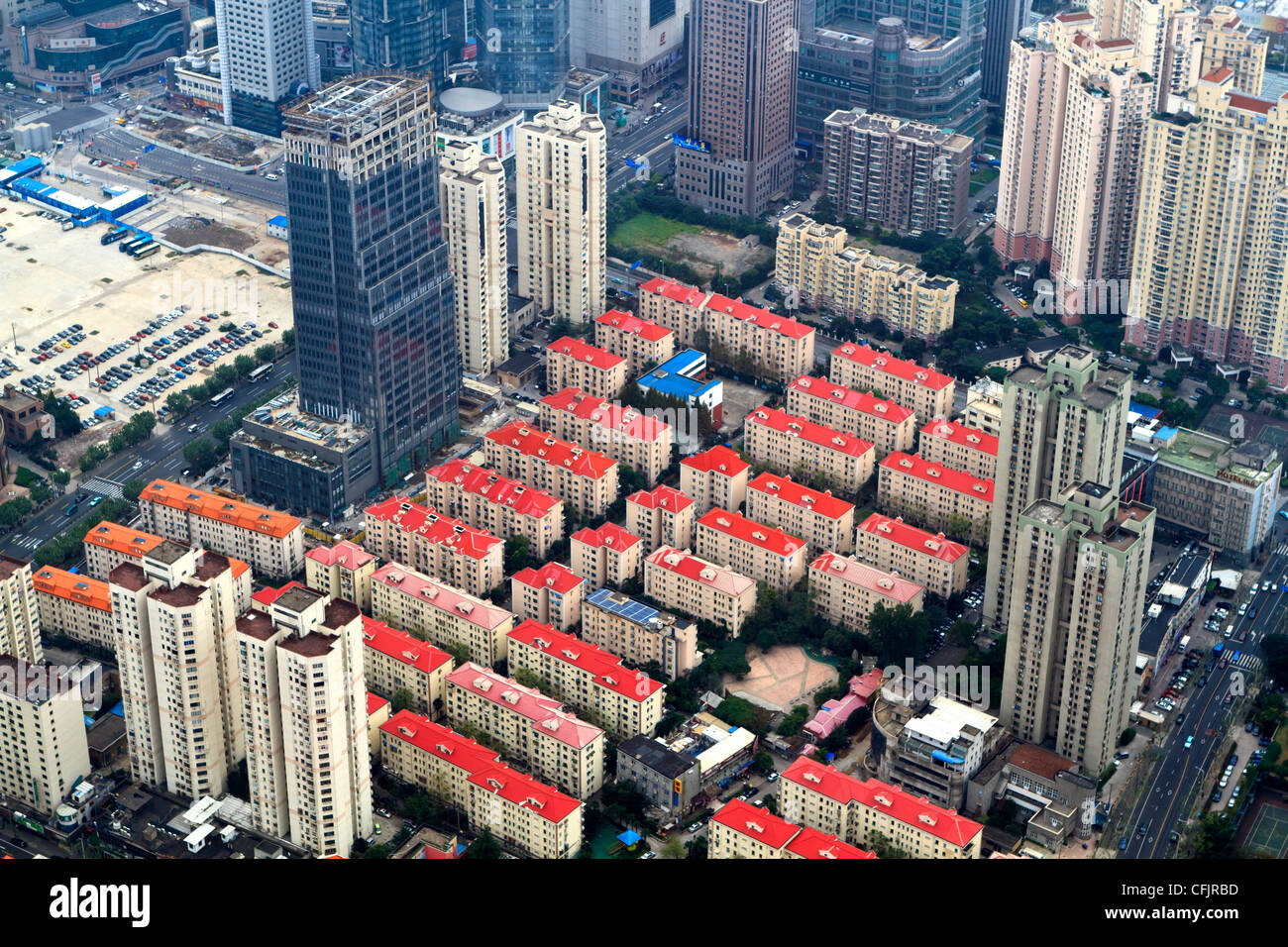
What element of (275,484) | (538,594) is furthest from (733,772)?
(275,484)

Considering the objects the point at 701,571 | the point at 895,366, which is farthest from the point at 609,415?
the point at 895,366

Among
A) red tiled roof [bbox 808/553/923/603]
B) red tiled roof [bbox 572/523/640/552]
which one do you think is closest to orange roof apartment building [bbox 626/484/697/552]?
red tiled roof [bbox 572/523/640/552]

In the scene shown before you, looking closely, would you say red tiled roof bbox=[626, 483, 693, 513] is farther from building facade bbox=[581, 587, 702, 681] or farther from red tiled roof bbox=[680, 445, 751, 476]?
building facade bbox=[581, 587, 702, 681]

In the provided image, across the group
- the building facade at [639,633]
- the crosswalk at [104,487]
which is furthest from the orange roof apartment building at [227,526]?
the building facade at [639,633]

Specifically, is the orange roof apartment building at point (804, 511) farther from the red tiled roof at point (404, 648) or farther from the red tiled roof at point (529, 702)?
the red tiled roof at point (404, 648)

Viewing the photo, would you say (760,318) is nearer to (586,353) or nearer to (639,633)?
(586,353)
